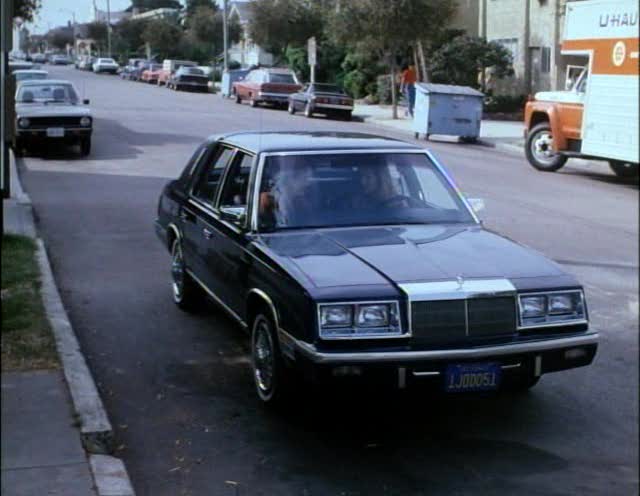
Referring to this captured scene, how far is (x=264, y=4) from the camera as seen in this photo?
3.74 meters

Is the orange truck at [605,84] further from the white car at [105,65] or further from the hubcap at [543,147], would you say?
the white car at [105,65]

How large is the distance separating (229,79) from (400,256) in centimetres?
113

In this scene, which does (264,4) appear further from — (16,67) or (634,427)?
(16,67)

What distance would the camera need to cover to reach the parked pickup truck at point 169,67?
184 inches

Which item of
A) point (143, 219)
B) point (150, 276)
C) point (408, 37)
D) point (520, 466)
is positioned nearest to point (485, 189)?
point (520, 466)

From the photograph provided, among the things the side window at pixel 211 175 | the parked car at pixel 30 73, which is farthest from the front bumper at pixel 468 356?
the parked car at pixel 30 73

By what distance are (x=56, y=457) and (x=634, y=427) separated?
10.1 feet

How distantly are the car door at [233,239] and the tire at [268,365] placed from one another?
0.29 meters

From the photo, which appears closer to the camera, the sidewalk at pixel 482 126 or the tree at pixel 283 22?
the tree at pixel 283 22

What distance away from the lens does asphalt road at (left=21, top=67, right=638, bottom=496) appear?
4160 millimetres

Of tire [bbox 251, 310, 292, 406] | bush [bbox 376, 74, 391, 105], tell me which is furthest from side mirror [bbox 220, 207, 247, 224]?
bush [bbox 376, 74, 391, 105]

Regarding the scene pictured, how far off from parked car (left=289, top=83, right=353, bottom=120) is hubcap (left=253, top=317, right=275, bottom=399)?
3.62 feet

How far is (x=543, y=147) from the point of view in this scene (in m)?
4.06

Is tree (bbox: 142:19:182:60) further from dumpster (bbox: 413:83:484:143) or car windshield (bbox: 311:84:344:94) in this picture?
dumpster (bbox: 413:83:484:143)
